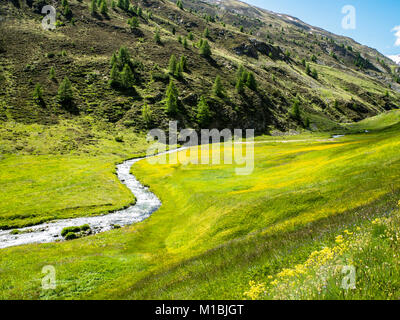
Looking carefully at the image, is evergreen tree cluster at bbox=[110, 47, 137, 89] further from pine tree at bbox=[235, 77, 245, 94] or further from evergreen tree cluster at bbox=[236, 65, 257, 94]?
evergreen tree cluster at bbox=[236, 65, 257, 94]

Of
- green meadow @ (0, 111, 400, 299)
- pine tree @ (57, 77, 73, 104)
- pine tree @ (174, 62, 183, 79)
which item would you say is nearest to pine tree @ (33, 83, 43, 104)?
pine tree @ (57, 77, 73, 104)

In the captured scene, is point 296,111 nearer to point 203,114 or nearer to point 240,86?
point 240,86

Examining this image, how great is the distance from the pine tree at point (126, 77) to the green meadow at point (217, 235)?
9610 centimetres

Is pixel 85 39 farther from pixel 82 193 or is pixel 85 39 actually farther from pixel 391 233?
pixel 391 233

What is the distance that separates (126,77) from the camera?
14950cm

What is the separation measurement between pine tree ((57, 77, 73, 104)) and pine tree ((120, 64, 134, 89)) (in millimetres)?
32480

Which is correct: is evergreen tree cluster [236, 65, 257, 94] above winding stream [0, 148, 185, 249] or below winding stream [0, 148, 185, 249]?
above

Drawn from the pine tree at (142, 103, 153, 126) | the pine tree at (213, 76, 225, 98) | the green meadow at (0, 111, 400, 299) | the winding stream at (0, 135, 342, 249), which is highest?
the pine tree at (213, 76, 225, 98)

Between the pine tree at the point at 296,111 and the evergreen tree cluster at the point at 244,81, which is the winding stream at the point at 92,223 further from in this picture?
the pine tree at the point at 296,111

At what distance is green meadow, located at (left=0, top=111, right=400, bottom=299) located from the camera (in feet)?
27.5

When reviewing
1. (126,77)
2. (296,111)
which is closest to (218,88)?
(126,77)

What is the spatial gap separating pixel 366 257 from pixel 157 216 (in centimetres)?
3487

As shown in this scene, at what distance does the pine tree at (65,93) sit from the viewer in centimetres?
12500

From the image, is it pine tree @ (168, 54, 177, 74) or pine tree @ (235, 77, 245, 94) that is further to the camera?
pine tree @ (235, 77, 245, 94)
